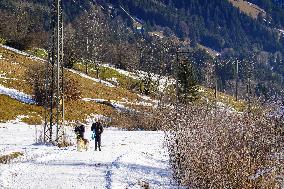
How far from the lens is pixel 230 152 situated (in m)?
12.2

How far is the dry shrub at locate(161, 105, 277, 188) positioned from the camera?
11589 millimetres

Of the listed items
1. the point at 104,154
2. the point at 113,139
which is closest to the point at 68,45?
the point at 113,139

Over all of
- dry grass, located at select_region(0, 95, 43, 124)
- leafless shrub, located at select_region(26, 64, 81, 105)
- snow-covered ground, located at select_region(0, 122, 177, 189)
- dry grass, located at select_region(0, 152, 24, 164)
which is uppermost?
leafless shrub, located at select_region(26, 64, 81, 105)

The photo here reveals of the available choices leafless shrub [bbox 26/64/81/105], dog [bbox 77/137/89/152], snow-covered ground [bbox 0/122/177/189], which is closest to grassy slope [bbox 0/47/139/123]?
leafless shrub [bbox 26/64/81/105]

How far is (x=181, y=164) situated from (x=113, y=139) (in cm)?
1954

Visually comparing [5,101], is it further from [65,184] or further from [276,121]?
[276,121]

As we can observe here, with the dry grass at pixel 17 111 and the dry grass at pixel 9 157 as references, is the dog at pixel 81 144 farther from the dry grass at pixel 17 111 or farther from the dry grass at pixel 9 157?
the dry grass at pixel 17 111

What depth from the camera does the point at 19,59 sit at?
73.6 meters

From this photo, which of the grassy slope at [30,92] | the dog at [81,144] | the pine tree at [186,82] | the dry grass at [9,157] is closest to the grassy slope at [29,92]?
the grassy slope at [30,92]

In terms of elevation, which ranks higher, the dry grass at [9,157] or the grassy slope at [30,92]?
the grassy slope at [30,92]

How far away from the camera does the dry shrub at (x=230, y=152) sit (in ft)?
38.0

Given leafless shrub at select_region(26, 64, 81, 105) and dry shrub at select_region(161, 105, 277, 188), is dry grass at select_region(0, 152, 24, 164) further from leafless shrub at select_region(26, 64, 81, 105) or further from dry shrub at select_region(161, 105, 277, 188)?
leafless shrub at select_region(26, 64, 81, 105)

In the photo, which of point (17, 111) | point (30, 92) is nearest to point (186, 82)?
point (30, 92)

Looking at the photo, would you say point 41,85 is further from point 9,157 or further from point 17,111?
point 9,157
